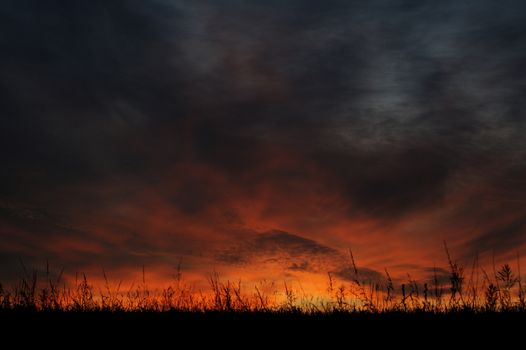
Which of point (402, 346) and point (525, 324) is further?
point (525, 324)

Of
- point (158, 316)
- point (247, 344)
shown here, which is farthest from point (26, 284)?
point (247, 344)

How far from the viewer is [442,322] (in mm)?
6750

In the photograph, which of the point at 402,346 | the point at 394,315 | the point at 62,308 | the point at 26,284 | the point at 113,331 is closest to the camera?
the point at 402,346

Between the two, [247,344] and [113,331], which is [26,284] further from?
[247,344]

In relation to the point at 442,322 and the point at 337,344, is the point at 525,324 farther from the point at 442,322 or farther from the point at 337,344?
the point at 337,344

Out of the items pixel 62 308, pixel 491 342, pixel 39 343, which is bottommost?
pixel 491 342

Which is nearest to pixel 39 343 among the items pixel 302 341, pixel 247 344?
pixel 247 344

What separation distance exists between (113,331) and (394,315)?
12.7 feet

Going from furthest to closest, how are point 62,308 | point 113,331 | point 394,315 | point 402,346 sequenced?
point 62,308
point 394,315
point 113,331
point 402,346

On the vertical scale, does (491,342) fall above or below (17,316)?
below

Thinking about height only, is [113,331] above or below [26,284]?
below

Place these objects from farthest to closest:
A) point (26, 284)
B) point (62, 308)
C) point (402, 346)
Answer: point (26, 284)
point (62, 308)
point (402, 346)

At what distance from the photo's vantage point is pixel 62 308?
338 inches

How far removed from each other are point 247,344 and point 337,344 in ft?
3.31
